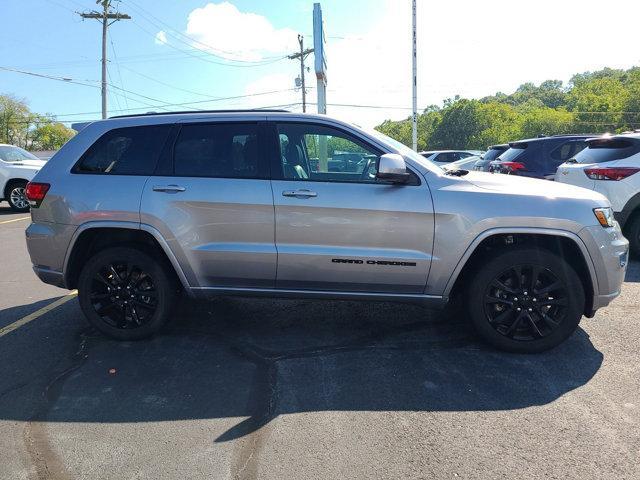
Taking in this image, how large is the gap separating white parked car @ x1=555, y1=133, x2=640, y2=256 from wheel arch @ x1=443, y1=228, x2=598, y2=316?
323 cm

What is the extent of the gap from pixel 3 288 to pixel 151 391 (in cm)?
383

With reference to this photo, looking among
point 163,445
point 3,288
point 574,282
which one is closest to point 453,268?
point 574,282

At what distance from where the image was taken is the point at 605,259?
3.79 meters

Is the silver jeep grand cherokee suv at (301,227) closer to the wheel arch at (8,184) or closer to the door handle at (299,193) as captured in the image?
the door handle at (299,193)

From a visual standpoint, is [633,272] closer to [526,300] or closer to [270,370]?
[526,300]

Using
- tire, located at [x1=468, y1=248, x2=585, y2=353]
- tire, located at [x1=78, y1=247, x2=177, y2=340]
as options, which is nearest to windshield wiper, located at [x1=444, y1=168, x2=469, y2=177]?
tire, located at [x1=468, y1=248, x2=585, y2=353]

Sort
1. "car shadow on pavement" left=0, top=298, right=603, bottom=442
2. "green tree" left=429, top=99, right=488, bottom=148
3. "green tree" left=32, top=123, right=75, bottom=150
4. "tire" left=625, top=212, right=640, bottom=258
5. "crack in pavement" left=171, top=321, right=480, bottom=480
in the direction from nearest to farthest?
"crack in pavement" left=171, top=321, right=480, bottom=480 < "car shadow on pavement" left=0, top=298, right=603, bottom=442 < "tire" left=625, top=212, right=640, bottom=258 < "green tree" left=429, top=99, right=488, bottom=148 < "green tree" left=32, top=123, right=75, bottom=150

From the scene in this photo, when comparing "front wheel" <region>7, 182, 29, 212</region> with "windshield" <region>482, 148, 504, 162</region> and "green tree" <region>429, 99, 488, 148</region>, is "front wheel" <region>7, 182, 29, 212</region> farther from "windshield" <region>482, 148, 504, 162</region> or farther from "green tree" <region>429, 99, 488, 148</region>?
"green tree" <region>429, 99, 488, 148</region>

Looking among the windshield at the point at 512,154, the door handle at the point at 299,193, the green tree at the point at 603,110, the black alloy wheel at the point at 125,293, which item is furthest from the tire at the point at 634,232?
the green tree at the point at 603,110

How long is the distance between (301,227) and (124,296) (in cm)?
170

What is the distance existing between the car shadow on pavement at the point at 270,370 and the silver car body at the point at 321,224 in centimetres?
47

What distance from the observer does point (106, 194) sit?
13.6 feet

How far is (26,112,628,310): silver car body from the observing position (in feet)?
12.4

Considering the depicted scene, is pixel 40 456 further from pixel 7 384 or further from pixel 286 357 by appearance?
pixel 286 357
